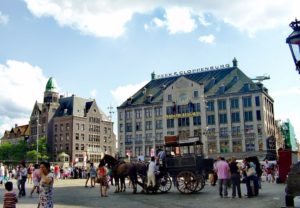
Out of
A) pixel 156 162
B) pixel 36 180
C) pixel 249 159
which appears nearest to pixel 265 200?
pixel 249 159

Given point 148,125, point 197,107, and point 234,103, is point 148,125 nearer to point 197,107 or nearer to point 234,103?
point 197,107

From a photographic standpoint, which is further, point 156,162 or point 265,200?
point 156,162

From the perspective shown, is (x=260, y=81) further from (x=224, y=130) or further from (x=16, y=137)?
(x=16, y=137)

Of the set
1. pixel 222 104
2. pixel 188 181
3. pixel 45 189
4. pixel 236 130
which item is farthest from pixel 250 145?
pixel 45 189

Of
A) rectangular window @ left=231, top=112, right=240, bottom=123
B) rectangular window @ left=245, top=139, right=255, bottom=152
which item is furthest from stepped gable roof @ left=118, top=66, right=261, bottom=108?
rectangular window @ left=245, top=139, right=255, bottom=152

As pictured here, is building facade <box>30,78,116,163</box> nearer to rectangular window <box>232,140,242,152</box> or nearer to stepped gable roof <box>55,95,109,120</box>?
stepped gable roof <box>55,95,109,120</box>

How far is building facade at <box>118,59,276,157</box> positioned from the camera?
74.6 m

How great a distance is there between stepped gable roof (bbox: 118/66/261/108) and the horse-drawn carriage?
56312mm

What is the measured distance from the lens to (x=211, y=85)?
3250 inches

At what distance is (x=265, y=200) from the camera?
15.6 meters

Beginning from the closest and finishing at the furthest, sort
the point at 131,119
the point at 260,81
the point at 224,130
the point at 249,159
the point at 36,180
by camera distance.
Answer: the point at 249,159, the point at 36,180, the point at 224,130, the point at 260,81, the point at 131,119

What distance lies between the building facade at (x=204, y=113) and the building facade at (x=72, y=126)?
2557cm

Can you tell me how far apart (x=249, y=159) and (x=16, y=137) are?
426ft

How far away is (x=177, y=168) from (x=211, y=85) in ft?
209
